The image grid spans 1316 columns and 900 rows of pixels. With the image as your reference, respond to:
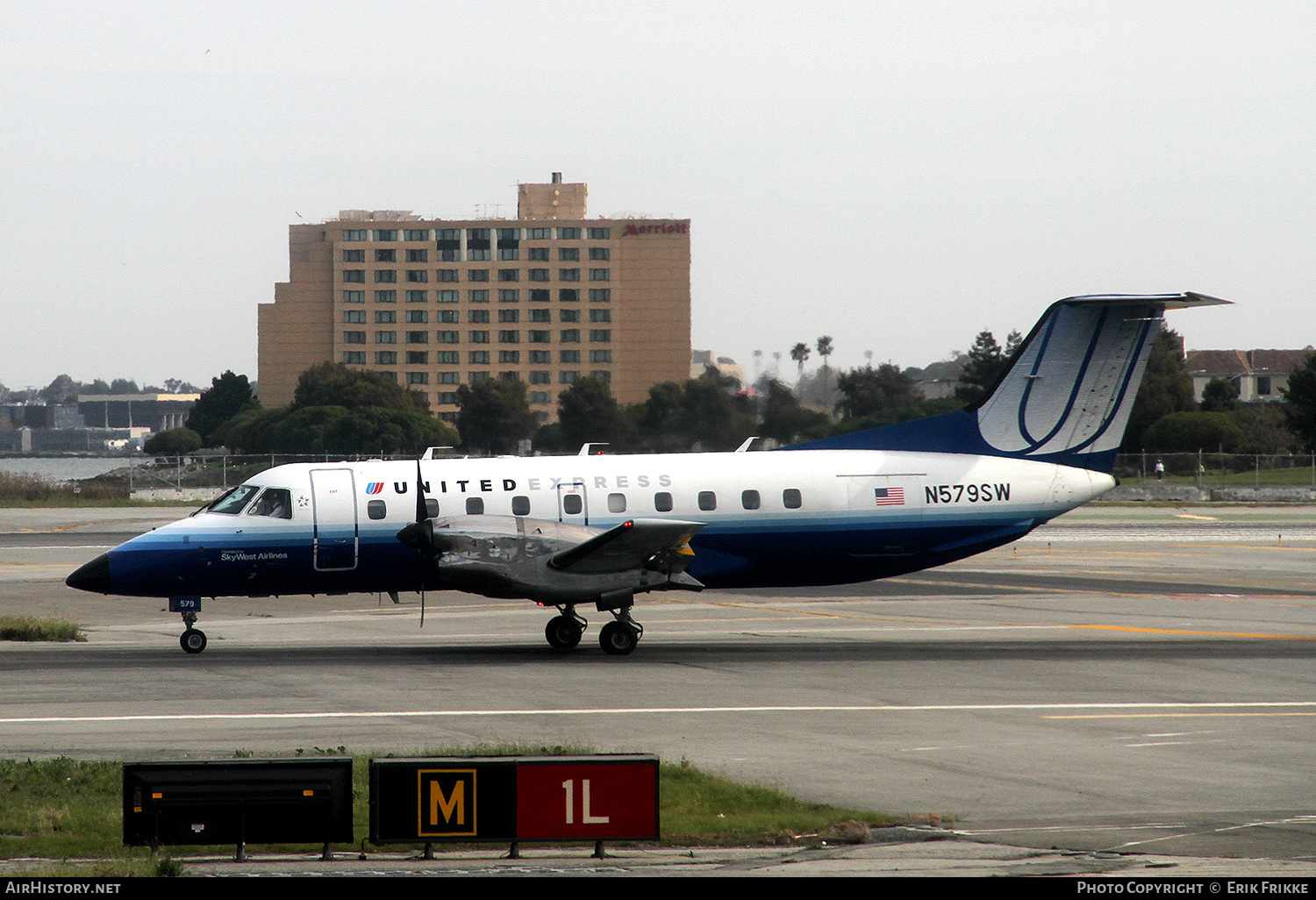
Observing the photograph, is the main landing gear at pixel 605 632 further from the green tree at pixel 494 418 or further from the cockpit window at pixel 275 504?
the green tree at pixel 494 418

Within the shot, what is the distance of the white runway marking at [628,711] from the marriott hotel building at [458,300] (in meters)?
124

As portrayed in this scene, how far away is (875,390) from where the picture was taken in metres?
55.2

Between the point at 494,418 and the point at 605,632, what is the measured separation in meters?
70.1

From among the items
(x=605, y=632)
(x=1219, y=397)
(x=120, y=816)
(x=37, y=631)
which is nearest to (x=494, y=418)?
Result: (x=1219, y=397)

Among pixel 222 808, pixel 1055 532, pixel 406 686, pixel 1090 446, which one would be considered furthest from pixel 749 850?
pixel 1055 532

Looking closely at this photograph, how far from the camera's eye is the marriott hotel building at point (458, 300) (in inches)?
5576

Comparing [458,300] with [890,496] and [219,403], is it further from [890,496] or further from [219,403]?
[890,496]

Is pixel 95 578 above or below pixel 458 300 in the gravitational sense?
below

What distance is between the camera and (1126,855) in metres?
9.53

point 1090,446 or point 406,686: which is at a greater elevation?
point 1090,446

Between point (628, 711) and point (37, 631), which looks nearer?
point (628, 711)

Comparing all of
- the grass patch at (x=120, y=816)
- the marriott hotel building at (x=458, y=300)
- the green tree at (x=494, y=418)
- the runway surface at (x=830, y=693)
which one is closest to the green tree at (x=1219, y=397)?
the green tree at (x=494, y=418)

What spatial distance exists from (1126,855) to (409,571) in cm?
1527

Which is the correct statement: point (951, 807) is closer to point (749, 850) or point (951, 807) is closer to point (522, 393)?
point (749, 850)
